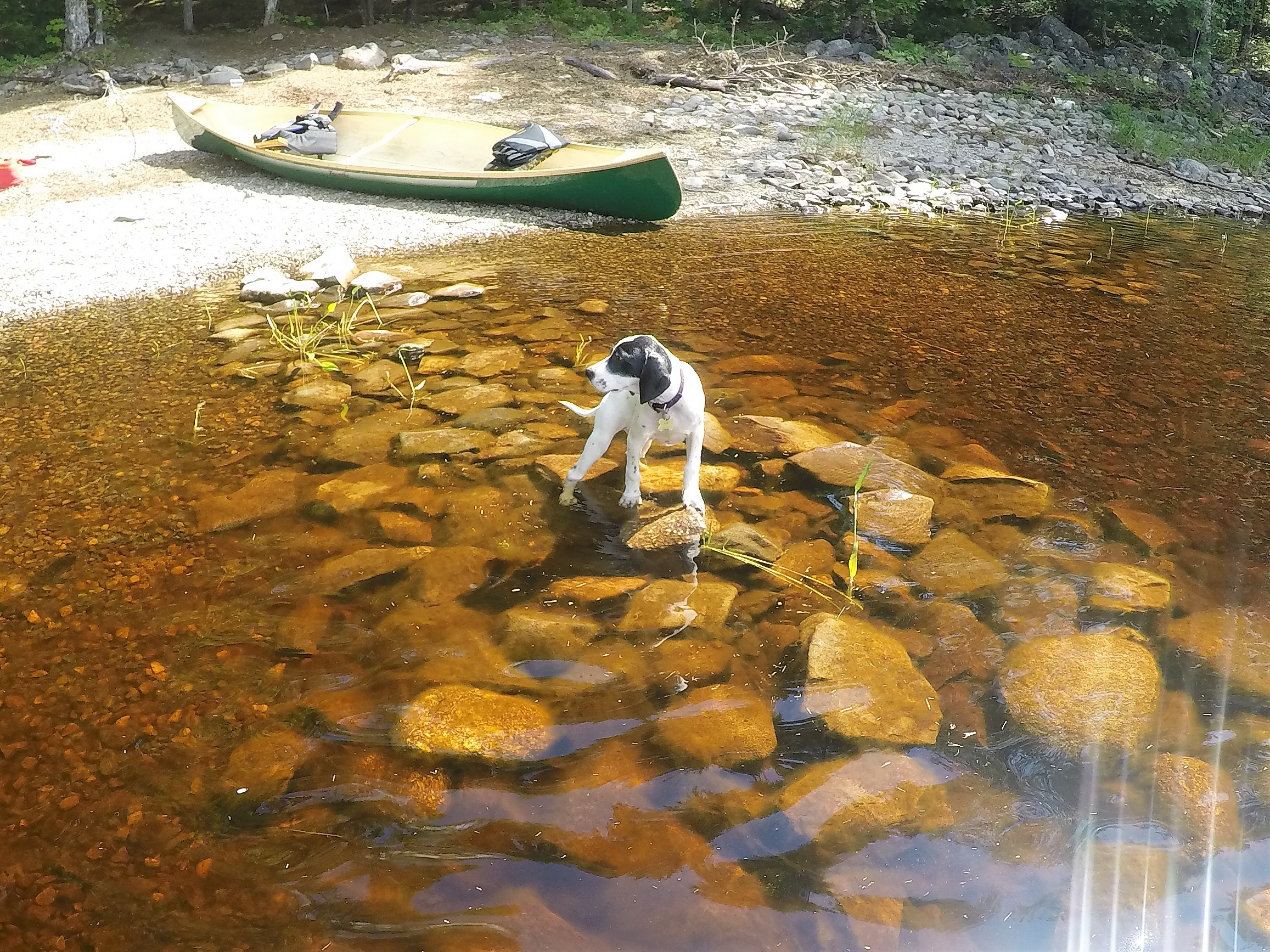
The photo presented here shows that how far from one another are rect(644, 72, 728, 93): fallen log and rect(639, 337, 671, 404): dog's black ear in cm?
1307

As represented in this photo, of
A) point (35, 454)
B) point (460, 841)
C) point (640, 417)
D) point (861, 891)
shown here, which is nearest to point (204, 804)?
point (460, 841)

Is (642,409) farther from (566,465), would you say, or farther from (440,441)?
(440,441)

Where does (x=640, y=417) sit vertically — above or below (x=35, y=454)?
above

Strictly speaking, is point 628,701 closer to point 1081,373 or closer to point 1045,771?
point 1045,771

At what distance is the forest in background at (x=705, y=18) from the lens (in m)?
18.3

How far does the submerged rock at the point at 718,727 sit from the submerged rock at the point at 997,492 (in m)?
1.88

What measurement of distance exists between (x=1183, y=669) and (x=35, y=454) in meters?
5.45

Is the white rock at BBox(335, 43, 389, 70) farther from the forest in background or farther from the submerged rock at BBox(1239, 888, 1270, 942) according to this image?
the submerged rock at BBox(1239, 888, 1270, 942)

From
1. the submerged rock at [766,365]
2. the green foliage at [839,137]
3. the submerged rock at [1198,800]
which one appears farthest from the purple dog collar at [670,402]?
the green foliage at [839,137]

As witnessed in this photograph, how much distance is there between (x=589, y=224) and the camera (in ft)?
33.0

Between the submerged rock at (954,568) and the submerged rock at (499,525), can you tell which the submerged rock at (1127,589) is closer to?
the submerged rock at (954,568)

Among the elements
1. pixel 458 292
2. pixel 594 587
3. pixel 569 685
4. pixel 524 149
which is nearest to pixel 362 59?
pixel 524 149

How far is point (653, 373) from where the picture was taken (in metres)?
3.52

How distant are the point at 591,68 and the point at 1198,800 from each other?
15993 mm
